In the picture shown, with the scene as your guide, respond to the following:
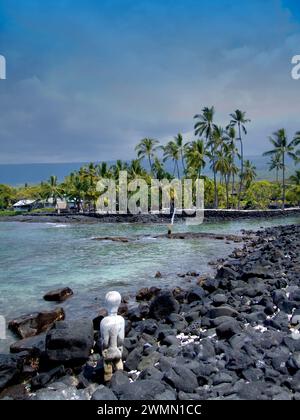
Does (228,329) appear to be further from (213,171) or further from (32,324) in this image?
(213,171)

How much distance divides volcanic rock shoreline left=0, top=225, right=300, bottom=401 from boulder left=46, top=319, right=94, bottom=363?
0.8 inches

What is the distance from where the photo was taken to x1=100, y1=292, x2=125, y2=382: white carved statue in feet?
19.4

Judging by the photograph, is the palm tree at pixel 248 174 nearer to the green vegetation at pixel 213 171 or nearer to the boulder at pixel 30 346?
the green vegetation at pixel 213 171

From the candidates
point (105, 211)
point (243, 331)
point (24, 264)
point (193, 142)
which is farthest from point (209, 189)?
point (243, 331)

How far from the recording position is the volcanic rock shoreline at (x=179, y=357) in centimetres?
561

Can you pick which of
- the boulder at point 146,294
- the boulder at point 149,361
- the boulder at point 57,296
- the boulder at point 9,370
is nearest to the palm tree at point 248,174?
the boulder at point 146,294

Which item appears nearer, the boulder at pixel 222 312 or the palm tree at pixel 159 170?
the boulder at pixel 222 312

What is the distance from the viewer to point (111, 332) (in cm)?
594

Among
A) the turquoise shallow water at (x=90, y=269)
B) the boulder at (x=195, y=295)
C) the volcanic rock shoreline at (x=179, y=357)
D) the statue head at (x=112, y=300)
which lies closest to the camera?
the volcanic rock shoreline at (x=179, y=357)

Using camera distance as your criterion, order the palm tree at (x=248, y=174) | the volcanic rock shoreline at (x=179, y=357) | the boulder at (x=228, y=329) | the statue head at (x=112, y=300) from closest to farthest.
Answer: the volcanic rock shoreline at (x=179, y=357) < the statue head at (x=112, y=300) < the boulder at (x=228, y=329) < the palm tree at (x=248, y=174)

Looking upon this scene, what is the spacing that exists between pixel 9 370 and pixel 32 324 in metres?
3.37

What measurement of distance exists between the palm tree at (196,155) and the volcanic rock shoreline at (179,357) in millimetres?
54406

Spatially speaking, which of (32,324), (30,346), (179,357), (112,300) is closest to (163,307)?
(179,357)
